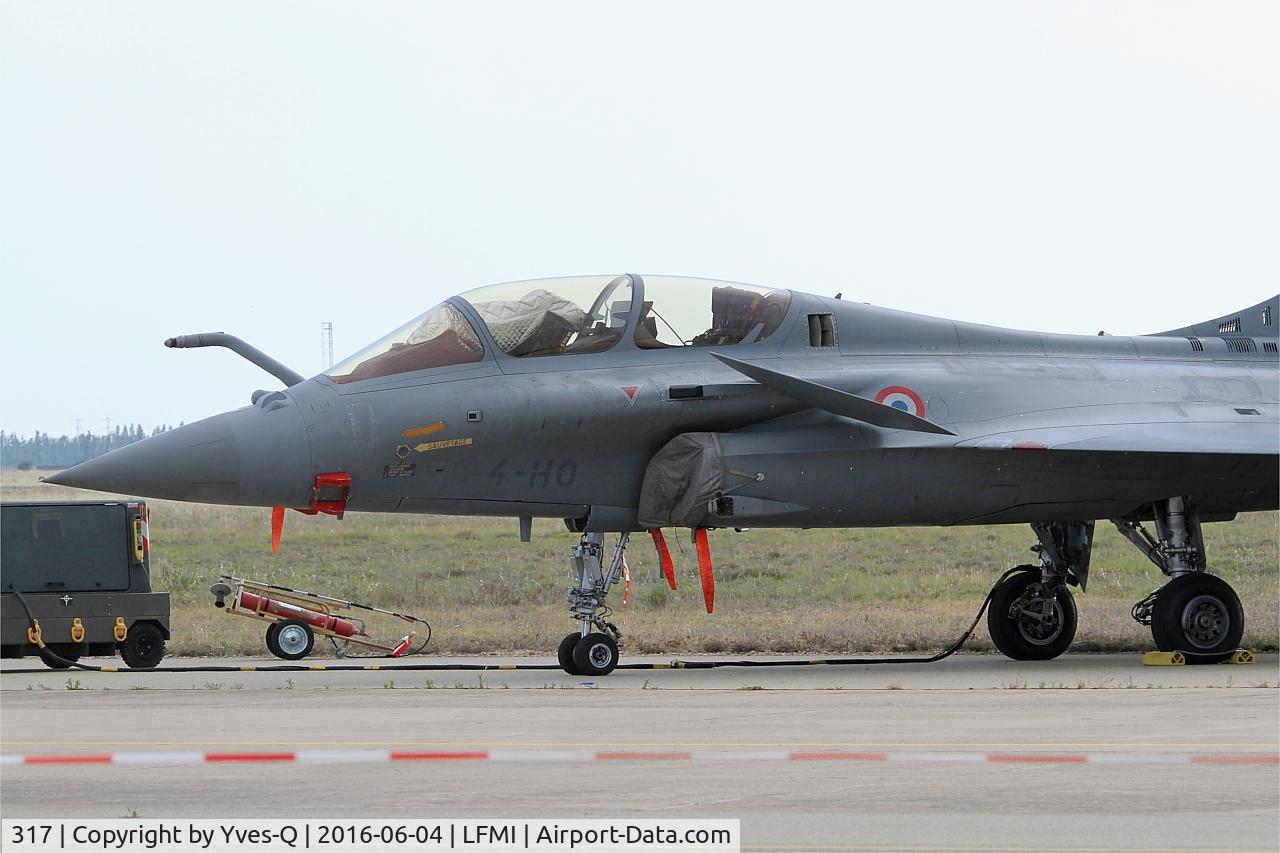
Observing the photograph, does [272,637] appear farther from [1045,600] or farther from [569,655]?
[1045,600]

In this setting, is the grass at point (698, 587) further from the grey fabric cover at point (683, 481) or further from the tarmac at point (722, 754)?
the tarmac at point (722, 754)

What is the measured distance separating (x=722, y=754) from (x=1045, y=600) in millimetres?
8697

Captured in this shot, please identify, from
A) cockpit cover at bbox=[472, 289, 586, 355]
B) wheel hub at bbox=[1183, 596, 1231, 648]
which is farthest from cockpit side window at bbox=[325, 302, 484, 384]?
wheel hub at bbox=[1183, 596, 1231, 648]

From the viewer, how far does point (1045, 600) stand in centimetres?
1623

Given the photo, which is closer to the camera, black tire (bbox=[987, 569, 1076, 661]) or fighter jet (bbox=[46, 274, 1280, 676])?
fighter jet (bbox=[46, 274, 1280, 676])

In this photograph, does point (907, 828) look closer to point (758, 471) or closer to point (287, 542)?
point (758, 471)

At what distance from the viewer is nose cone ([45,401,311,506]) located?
12.3 meters

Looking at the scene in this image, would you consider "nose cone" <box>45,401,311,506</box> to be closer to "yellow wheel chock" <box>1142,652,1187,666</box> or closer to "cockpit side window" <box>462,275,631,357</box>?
"cockpit side window" <box>462,275,631,357</box>

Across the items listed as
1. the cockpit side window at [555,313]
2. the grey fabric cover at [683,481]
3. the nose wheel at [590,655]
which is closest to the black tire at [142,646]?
the nose wheel at [590,655]

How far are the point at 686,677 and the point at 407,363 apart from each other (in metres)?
3.44

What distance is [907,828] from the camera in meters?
6.30

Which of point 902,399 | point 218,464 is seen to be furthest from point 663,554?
point 218,464

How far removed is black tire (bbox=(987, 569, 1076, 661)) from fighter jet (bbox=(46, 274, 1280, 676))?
103cm

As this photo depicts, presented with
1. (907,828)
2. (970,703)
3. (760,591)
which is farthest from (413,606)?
(907,828)
